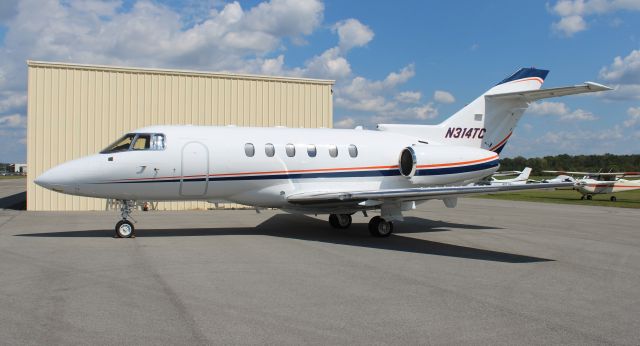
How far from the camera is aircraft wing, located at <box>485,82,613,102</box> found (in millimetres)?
13273

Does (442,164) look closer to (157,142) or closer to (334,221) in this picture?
(334,221)

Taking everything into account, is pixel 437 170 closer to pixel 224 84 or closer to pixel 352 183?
pixel 352 183

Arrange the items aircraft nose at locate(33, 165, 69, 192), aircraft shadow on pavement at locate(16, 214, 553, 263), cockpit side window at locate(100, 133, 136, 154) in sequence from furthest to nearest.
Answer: cockpit side window at locate(100, 133, 136, 154), aircraft nose at locate(33, 165, 69, 192), aircraft shadow on pavement at locate(16, 214, 553, 263)

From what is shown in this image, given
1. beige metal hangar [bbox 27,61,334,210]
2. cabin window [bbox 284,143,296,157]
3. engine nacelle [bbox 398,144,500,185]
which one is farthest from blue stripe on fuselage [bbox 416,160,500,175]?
beige metal hangar [bbox 27,61,334,210]

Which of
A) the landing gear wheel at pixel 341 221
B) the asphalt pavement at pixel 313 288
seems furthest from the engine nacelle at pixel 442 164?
the landing gear wheel at pixel 341 221

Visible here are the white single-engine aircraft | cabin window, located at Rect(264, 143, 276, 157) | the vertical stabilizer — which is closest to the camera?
the white single-engine aircraft

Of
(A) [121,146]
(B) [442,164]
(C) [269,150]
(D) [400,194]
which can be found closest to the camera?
(D) [400,194]

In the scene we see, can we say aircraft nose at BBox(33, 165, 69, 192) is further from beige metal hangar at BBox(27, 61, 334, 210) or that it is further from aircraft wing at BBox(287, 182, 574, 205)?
beige metal hangar at BBox(27, 61, 334, 210)

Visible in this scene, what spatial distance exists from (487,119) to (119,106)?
49.6 ft

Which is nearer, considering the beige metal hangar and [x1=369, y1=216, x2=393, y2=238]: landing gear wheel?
[x1=369, y1=216, x2=393, y2=238]: landing gear wheel

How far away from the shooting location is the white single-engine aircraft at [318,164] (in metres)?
12.2

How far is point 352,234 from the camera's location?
1457cm

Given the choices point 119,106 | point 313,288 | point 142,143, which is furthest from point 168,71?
point 313,288

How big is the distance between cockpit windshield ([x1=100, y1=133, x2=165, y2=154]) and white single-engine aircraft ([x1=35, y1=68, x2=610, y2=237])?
2 cm
